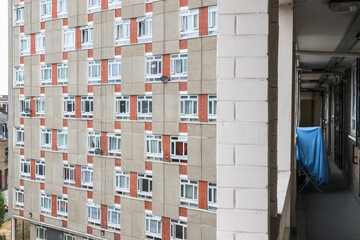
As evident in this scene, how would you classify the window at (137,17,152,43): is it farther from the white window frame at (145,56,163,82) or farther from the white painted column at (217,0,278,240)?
the white painted column at (217,0,278,240)

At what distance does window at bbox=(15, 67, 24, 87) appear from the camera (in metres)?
16.5

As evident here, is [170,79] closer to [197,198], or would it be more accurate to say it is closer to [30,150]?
[197,198]

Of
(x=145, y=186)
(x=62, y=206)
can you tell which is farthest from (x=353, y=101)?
(x=62, y=206)

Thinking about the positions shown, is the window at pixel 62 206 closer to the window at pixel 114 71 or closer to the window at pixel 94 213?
the window at pixel 94 213

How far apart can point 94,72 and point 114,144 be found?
2.63 m

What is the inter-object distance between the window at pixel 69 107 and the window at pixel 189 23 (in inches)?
205

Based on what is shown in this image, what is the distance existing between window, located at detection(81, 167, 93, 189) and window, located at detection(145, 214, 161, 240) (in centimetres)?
266

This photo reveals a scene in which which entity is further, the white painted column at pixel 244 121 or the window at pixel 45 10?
the window at pixel 45 10

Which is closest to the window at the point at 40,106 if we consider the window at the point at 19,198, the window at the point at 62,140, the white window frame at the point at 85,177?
the window at the point at 62,140

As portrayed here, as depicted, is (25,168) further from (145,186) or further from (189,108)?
(189,108)

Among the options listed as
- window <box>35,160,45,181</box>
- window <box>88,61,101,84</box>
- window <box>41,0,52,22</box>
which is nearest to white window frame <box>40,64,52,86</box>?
window <box>41,0,52,22</box>

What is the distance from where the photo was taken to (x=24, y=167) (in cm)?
1638

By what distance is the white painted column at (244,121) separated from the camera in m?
1.70

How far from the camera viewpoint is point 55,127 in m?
15.2
